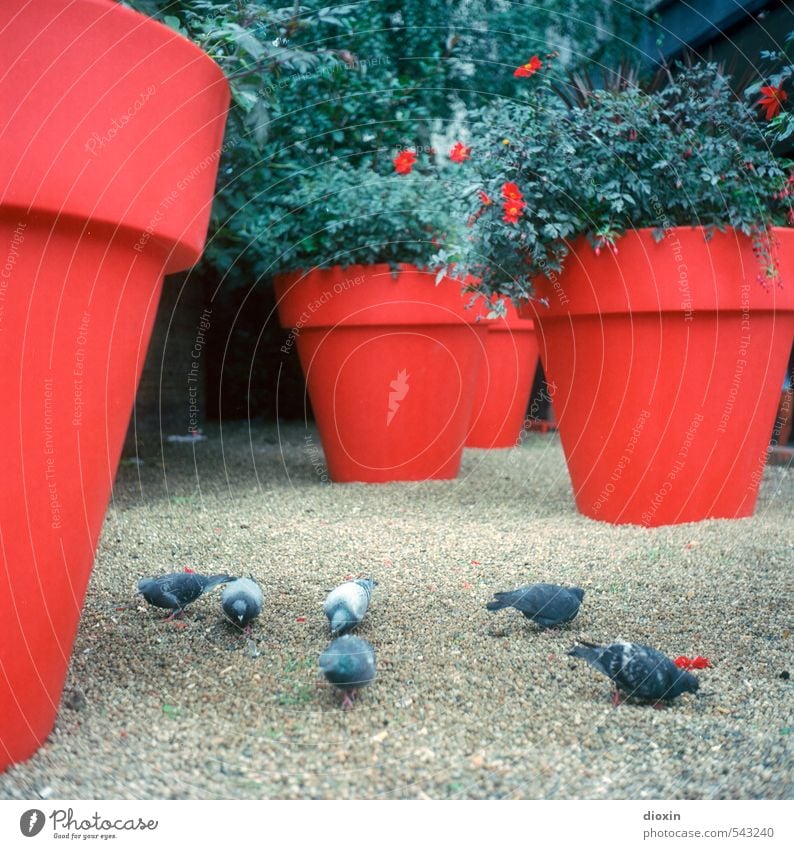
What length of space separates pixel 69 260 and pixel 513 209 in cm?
154

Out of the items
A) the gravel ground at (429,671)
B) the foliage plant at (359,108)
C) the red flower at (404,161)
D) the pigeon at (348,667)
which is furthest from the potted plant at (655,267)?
the pigeon at (348,667)

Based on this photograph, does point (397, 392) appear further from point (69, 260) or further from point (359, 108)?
point (69, 260)

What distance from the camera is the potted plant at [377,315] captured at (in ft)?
9.80

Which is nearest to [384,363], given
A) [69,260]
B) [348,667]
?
[348,667]

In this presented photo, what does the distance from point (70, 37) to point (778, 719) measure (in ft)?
4.09

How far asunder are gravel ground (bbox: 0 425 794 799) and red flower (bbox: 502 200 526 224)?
85cm

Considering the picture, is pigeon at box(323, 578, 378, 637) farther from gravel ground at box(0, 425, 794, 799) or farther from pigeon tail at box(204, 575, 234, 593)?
pigeon tail at box(204, 575, 234, 593)

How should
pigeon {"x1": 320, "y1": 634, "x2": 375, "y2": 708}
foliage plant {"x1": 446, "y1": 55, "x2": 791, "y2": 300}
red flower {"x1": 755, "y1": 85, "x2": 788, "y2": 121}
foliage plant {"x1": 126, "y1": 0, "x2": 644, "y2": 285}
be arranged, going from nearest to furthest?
pigeon {"x1": 320, "y1": 634, "x2": 375, "y2": 708} → red flower {"x1": 755, "y1": 85, "x2": 788, "y2": 121} → foliage plant {"x1": 446, "y1": 55, "x2": 791, "y2": 300} → foliage plant {"x1": 126, "y1": 0, "x2": 644, "y2": 285}

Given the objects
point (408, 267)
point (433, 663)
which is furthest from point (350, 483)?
point (433, 663)

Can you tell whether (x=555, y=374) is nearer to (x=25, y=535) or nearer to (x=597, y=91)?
(x=597, y=91)

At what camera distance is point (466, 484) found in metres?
3.13

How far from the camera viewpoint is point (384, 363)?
3111 mm

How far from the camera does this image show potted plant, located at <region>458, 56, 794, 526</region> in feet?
7.36
